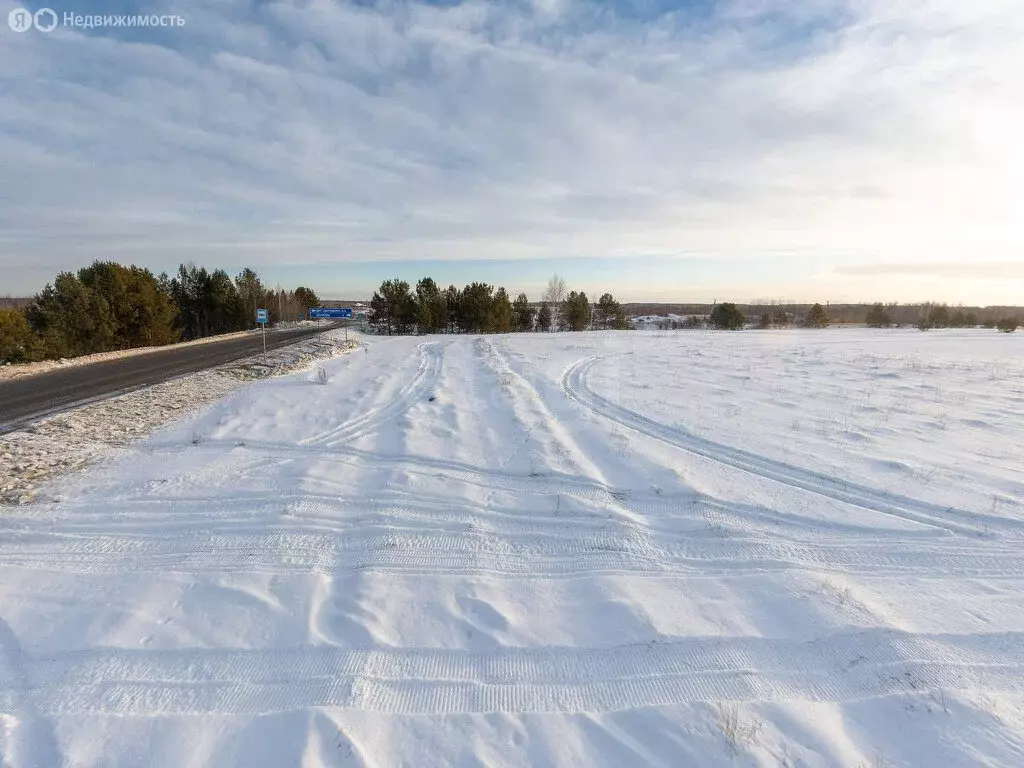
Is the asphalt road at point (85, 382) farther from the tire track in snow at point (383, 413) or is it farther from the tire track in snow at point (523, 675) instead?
the tire track in snow at point (523, 675)

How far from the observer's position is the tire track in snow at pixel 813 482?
18.6 ft

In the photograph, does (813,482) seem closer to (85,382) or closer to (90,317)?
(85,382)

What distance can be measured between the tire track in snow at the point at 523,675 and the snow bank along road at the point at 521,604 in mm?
18

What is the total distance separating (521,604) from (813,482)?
5154mm

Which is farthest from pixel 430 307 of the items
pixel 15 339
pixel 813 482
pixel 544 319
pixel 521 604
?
pixel 521 604

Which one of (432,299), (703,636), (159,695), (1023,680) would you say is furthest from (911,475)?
(432,299)

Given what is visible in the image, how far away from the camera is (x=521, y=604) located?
4.16 metres

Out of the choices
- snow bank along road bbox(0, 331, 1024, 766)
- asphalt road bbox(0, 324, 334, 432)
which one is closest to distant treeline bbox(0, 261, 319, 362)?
asphalt road bbox(0, 324, 334, 432)

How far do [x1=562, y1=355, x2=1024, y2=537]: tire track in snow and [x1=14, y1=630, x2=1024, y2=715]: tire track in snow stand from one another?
2.30 meters

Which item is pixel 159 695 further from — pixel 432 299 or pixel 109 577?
pixel 432 299

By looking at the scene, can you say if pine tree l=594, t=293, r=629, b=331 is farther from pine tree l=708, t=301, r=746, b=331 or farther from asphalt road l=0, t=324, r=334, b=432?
asphalt road l=0, t=324, r=334, b=432

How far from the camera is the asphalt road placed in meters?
11.1

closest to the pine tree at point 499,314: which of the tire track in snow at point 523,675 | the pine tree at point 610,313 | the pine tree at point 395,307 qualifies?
the pine tree at point 395,307

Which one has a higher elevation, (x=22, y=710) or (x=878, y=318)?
(x=878, y=318)
